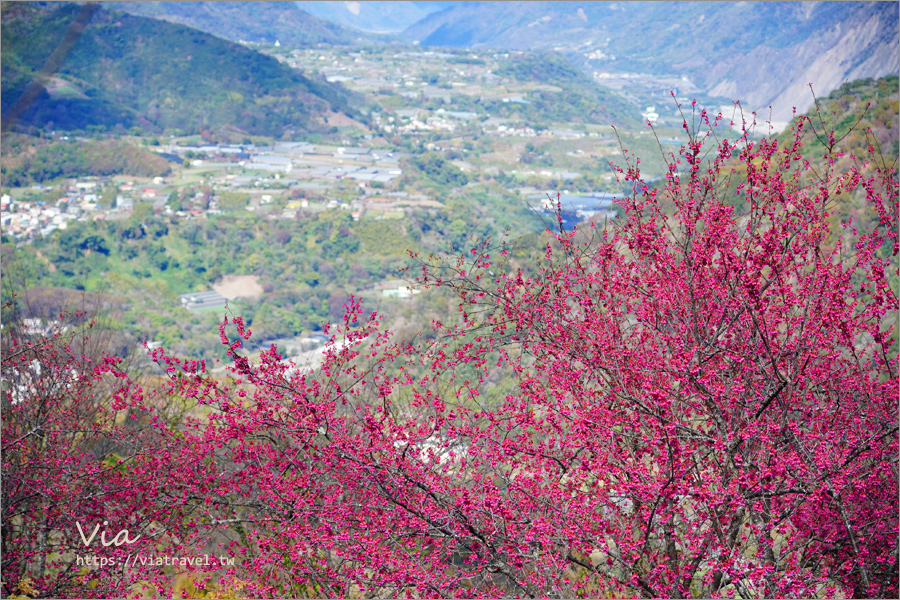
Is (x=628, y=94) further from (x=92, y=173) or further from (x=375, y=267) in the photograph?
(x=92, y=173)

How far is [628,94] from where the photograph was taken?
67.7 meters

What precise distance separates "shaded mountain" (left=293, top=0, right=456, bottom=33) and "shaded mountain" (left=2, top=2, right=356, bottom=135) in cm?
4541

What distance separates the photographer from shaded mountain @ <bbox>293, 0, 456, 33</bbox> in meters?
107

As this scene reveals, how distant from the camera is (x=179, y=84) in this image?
62.6 meters

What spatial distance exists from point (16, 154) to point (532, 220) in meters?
31.9

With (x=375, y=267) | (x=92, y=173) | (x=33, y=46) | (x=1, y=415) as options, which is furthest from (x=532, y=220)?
(x=1, y=415)

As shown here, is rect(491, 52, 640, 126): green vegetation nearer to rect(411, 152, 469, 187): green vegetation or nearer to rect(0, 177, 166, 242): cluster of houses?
rect(411, 152, 469, 187): green vegetation

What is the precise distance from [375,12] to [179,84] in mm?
58113

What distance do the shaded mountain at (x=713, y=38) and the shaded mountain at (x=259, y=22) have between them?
54.5 feet

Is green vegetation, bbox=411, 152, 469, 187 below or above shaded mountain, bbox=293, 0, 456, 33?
below

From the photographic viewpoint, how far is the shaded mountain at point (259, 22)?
89438mm

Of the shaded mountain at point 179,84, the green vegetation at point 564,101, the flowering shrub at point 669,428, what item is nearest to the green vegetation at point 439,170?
the shaded mountain at point 179,84

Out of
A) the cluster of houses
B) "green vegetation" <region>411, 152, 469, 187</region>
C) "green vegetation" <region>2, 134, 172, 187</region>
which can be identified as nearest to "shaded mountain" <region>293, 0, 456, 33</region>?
"green vegetation" <region>411, 152, 469, 187</region>

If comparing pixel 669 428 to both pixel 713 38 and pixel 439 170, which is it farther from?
pixel 713 38
